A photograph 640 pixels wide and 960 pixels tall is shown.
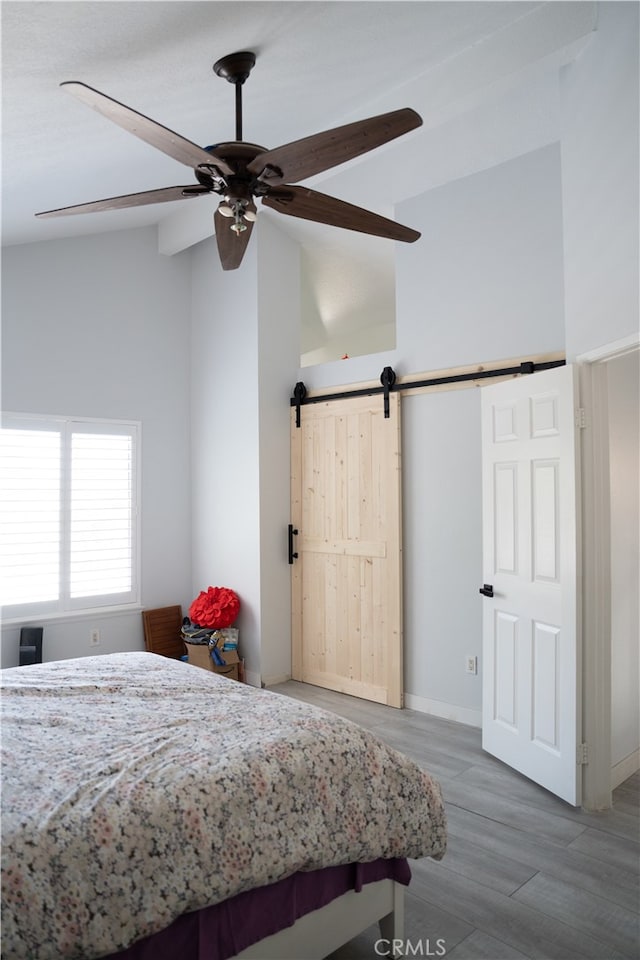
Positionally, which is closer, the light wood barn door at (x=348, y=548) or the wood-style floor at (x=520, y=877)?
the wood-style floor at (x=520, y=877)

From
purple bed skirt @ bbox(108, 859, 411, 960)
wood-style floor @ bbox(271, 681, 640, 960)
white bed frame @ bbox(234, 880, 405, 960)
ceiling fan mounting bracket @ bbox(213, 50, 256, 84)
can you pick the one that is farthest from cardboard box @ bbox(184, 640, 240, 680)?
ceiling fan mounting bracket @ bbox(213, 50, 256, 84)

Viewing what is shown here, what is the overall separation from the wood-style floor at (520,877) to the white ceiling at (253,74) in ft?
10.4

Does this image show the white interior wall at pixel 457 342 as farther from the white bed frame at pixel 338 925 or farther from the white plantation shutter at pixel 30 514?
the white plantation shutter at pixel 30 514

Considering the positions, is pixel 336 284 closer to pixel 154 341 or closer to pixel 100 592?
pixel 154 341

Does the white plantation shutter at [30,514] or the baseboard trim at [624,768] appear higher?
the white plantation shutter at [30,514]

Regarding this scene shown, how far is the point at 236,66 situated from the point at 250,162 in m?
0.64

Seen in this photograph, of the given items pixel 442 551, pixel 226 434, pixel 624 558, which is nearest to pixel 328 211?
pixel 624 558

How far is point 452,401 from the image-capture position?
4.25m

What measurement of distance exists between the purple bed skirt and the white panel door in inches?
60.1

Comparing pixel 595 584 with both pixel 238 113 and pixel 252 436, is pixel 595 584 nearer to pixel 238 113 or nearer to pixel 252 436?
pixel 238 113

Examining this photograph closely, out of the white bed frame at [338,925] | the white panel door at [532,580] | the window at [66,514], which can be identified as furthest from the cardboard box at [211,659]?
the white bed frame at [338,925]

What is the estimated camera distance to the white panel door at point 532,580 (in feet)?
10.2

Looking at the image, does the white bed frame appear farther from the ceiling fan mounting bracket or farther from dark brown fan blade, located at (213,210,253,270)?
the ceiling fan mounting bracket

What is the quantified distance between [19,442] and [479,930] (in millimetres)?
4010
